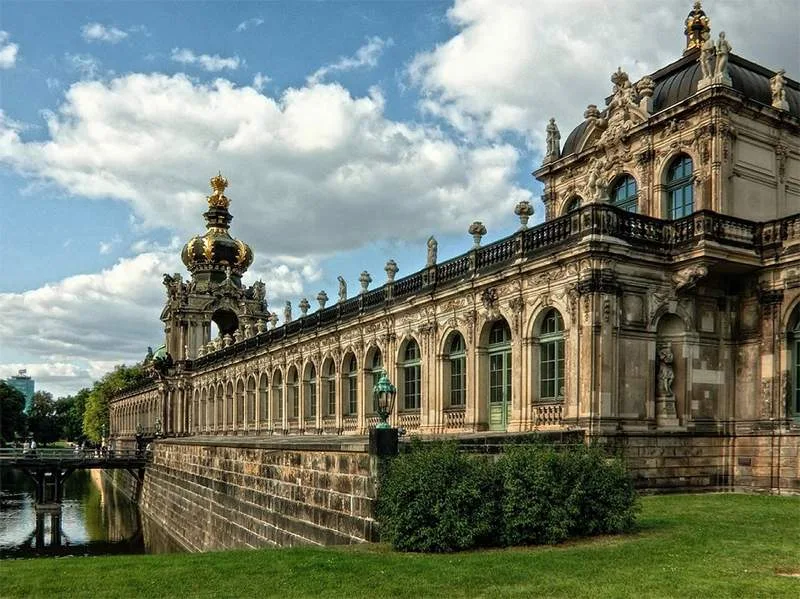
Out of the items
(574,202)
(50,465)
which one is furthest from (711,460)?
(50,465)

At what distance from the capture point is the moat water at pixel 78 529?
116 ft

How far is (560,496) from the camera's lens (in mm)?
13500

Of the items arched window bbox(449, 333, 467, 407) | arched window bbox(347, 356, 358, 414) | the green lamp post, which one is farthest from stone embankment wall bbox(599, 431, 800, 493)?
arched window bbox(347, 356, 358, 414)

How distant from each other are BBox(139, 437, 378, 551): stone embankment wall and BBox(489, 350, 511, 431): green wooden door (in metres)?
6.01

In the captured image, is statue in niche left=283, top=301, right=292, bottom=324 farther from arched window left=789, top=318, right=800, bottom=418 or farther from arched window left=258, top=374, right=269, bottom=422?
arched window left=789, top=318, right=800, bottom=418

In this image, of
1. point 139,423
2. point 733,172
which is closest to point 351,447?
point 733,172

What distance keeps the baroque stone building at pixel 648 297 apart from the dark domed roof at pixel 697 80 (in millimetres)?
74

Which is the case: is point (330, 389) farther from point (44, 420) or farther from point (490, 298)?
point (44, 420)

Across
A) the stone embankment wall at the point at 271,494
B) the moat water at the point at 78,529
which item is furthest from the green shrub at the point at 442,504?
the moat water at the point at 78,529

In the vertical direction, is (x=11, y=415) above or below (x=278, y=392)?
below

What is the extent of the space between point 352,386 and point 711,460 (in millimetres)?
17434

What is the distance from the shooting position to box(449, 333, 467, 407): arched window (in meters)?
26.5

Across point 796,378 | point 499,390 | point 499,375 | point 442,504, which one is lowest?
point 442,504

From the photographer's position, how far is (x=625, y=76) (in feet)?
86.2
